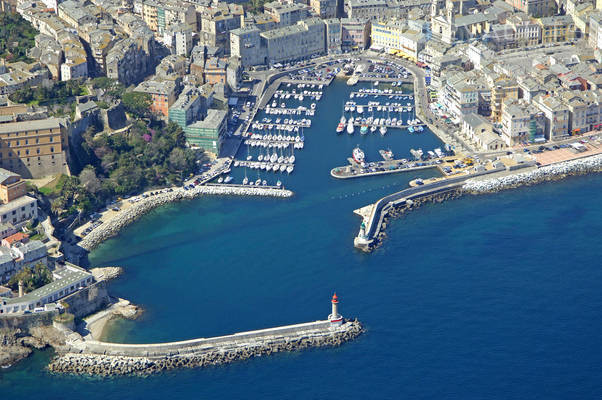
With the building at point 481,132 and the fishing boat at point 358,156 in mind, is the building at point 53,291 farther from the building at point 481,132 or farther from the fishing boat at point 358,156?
the building at point 481,132

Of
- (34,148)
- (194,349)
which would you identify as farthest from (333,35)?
(194,349)

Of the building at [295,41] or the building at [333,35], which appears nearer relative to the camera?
the building at [295,41]

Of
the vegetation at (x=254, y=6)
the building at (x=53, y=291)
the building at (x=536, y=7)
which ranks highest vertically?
the vegetation at (x=254, y=6)

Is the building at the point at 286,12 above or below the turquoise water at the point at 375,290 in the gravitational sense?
above

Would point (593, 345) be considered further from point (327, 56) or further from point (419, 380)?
point (327, 56)

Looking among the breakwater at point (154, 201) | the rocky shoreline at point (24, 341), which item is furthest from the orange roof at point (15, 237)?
the rocky shoreline at point (24, 341)

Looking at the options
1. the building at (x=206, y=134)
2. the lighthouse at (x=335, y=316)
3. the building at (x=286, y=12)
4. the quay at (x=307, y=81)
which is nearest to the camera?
the lighthouse at (x=335, y=316)
